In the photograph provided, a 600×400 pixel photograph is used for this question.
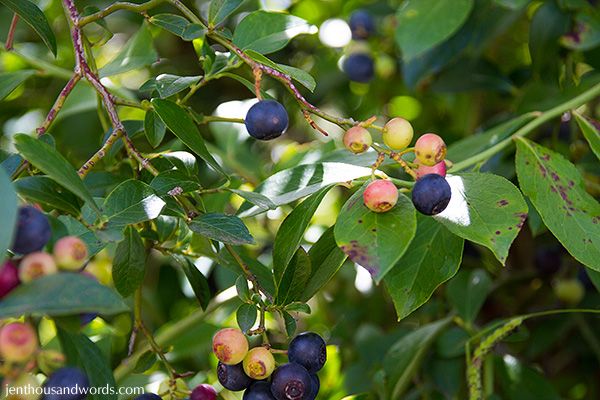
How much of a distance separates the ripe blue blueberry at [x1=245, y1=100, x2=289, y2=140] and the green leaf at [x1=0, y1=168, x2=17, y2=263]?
291 millimetres

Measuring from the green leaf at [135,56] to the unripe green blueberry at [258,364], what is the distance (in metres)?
0.44

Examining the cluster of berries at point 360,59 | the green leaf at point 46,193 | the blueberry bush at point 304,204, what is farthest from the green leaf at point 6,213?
the cluster of berries at point 360,59

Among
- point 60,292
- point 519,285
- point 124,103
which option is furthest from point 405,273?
point 519,285

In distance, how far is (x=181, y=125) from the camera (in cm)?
79

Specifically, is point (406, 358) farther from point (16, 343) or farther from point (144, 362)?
point (16, 343)

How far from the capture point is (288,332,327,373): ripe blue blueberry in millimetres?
754

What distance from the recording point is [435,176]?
713mm

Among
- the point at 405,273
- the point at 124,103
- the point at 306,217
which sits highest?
the point at 124,103

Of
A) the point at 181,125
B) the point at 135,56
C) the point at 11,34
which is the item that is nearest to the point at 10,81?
the point at 11,34

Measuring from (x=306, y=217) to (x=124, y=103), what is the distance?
0.21 metres

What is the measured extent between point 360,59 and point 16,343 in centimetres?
135

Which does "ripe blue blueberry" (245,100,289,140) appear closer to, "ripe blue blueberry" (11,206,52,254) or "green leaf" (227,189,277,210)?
"green leaf" (227,189,277,210)

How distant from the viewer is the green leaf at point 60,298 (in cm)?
49

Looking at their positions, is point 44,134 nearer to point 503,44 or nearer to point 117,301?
point 117,301
